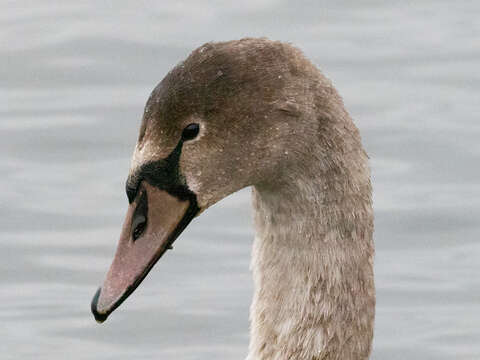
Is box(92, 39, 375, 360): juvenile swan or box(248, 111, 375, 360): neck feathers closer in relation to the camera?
box(92, 39, 375, 360): juvenile swan

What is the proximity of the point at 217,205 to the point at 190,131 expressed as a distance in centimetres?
422

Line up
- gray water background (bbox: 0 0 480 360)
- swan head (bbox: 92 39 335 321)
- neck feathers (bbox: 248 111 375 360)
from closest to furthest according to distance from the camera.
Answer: swan head (bbox: 92 39 335 321) < neck feathers (bbox: 248 111 375 360) < gray water background (bbox: 0 0 480 360)

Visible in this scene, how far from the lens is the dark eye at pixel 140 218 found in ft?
22.1

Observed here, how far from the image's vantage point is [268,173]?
686 centimetres

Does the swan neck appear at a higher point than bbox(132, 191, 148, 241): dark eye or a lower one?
lower

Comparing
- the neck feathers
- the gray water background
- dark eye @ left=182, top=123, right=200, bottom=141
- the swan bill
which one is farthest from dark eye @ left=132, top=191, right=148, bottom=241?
the gray water background

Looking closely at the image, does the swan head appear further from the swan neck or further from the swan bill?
the swan neck

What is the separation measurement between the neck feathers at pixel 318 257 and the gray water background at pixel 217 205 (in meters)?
2.53

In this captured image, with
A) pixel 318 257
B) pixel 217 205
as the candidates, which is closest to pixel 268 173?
pixel 318 257

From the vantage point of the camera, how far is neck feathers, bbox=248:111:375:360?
6.93 metres

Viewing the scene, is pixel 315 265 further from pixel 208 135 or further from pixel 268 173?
pixel 208 135

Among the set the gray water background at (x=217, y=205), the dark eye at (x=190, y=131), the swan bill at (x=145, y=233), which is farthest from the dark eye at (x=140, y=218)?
the gray water background at (x=217, y=205)

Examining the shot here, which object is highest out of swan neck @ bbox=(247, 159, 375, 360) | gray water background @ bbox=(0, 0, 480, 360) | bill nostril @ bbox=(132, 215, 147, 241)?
bill nostril @ bbox=(132, 215, 147, 241)

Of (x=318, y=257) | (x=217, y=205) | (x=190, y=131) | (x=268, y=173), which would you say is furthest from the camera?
(x=217, y=205)
